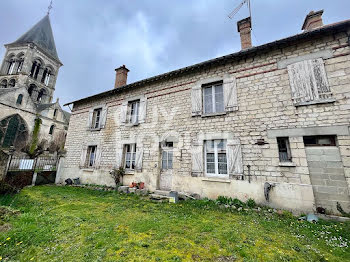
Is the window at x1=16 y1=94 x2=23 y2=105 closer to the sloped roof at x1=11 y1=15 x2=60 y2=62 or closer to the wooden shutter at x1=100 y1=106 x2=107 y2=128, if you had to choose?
the sloped roof at x1=11 y1=15 x2=60 y2=62

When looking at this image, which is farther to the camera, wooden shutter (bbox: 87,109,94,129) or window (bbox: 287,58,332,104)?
wooden shutter (bbox: 87,109,94,129)

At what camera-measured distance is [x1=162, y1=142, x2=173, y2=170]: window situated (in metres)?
6.74

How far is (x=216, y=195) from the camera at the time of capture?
211 inches

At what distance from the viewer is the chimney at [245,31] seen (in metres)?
6.57

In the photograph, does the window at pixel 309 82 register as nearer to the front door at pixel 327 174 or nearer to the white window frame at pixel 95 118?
the front door at pixel 327 174

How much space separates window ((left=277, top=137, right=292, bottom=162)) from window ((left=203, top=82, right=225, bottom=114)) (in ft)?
7.46

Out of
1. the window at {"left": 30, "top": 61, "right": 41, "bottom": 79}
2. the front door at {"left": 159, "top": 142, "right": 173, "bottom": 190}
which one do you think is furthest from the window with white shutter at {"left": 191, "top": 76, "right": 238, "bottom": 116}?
→ the window at {"left": 30, "top": 61, "right": 41, "bottom": 79}

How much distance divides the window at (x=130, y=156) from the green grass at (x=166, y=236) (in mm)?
3007

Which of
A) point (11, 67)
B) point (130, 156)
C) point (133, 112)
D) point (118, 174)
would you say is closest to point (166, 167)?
point (130, 156)

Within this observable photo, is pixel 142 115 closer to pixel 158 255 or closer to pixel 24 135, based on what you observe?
pixel 158 255

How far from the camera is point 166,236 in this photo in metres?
3.07

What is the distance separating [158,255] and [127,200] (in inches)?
142

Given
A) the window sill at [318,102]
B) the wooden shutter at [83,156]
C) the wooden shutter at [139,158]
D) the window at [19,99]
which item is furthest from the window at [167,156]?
the window at [19,99]

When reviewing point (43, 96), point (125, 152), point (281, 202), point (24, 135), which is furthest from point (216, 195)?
point (43, 96)
